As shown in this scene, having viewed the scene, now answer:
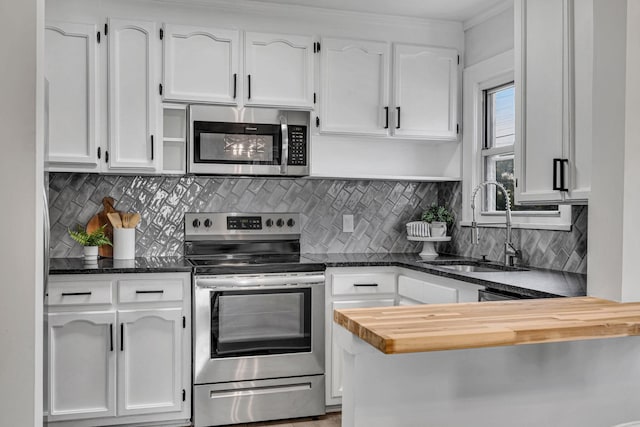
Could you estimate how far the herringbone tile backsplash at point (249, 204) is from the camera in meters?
3.54

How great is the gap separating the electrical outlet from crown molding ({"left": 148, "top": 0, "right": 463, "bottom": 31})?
135cm

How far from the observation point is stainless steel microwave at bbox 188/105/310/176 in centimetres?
340

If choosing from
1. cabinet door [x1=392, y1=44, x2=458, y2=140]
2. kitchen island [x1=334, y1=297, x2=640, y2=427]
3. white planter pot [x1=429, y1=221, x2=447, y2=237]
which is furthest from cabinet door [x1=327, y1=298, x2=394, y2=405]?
kitchen island [x1=334, y1=297, x2=640, y2=427]

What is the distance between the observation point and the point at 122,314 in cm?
304

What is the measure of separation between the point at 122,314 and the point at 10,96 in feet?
5.54

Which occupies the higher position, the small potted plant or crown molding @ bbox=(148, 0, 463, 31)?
crown molding @ bbox=(148, 0, 463, 31)

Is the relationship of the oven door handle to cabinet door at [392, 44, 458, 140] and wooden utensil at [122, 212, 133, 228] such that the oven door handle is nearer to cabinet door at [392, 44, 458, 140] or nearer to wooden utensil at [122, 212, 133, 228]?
wooden utensil at [122, 212, 133, 228]

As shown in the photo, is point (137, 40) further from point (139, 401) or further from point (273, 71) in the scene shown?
point (139, 401)

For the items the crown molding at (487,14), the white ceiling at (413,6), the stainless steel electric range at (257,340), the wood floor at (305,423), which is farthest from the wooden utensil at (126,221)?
the crown molding at (487,14)

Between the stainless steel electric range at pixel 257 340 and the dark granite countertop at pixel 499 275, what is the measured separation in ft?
0.99

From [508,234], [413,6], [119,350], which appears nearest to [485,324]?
[508,234]

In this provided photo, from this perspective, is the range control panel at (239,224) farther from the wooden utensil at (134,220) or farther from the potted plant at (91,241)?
the potted plant at (91,241)

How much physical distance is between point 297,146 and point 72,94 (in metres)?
1.36

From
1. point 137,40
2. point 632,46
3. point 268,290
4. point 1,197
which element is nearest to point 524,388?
point 632,46
